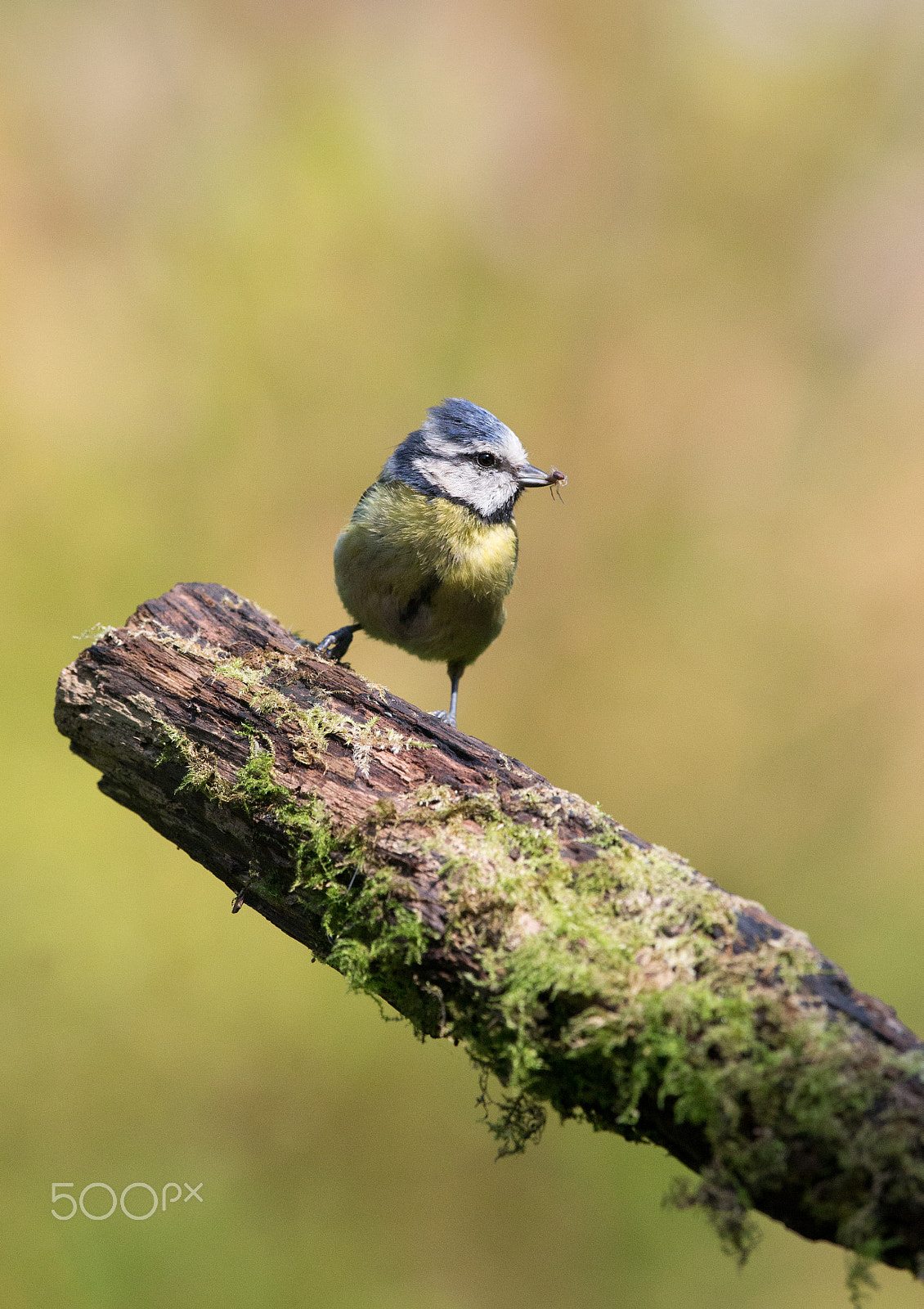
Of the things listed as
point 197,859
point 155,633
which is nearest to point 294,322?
point 155,633

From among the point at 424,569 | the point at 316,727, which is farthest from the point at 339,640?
the point at 316,727

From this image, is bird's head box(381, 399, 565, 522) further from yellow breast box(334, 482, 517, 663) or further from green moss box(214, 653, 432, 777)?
green moss box(214, 653, 432, 777)

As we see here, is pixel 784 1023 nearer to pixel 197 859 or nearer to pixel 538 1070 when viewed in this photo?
pixel 538 1070

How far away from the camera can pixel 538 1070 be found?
1.46m

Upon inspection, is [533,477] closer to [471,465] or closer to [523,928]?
[471,465]

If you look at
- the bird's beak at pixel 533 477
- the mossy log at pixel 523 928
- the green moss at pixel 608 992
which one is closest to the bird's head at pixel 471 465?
the bird's beak at pixel 533 477

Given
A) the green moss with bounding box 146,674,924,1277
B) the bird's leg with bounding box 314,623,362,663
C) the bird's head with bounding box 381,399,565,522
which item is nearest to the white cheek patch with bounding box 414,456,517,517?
the bird's head with bounding box 381,399,565,522

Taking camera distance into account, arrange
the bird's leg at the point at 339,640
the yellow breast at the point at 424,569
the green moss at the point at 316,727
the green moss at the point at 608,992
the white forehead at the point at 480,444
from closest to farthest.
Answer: the green moss at the point at 608,992, the green moss at the point at 316,727, the yellow breast at the point at 424,569, the white forehead at the point at 480,444, the bird's leg at the point at 339,640

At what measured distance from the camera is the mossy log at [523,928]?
4.07 ft

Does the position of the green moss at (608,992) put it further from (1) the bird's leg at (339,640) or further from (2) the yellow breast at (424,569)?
(1) the bird's leg at (339,640)

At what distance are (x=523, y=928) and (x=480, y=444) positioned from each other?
1920mm

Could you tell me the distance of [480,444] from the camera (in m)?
3.06

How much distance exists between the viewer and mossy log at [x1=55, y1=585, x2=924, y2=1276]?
4.07 feet

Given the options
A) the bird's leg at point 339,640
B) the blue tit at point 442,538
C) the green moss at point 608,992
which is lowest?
the green moss at point 608,992
